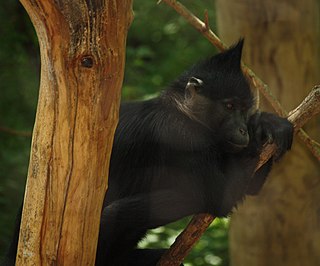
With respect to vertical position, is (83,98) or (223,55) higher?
(223,55)

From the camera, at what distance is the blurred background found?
625 centimetres

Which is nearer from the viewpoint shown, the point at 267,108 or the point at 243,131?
the point at 243,131

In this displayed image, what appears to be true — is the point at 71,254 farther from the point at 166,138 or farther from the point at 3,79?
the point at 3,79

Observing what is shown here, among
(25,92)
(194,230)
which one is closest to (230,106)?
(194,230)

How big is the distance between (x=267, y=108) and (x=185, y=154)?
1.78 metres

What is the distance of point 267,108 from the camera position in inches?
249

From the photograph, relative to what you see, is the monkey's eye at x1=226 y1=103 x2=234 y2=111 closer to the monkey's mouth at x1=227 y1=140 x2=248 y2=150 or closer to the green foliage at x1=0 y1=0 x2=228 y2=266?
the monkey's mouth at x1=227 y1=140 x2=248 y2=150

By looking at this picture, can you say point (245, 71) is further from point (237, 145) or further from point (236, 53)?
point (237, 145)

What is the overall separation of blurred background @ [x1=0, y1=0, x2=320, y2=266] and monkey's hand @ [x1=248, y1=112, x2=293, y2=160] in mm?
1299

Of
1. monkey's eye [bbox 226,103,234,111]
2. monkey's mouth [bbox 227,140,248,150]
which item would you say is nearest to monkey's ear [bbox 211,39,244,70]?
monkey's eye [bbox 226,103,234,111]

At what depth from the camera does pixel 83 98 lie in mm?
3461

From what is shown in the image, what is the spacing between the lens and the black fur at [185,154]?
459 centimetres

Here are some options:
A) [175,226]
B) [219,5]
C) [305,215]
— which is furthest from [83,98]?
[175,226]

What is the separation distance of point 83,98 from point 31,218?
0.73 metres
